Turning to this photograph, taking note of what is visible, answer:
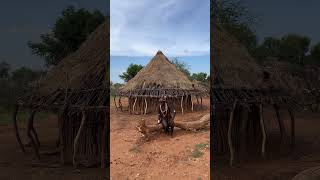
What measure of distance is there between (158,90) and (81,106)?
9387 millimetres

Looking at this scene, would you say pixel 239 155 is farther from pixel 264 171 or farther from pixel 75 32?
pixel 75 32

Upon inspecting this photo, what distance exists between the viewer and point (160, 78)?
57.8 ft

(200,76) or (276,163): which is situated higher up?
(200,76)

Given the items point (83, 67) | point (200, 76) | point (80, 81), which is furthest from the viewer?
point (200, 76)

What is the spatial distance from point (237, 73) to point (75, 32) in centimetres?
1102

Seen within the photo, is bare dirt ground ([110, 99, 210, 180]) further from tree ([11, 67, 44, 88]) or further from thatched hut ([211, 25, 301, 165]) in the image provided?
tree ([11, 67, 44, 88])

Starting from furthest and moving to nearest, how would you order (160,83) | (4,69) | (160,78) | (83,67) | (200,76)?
(200,76) → (4,69) → (160,78) → (160,83) → (83,67)

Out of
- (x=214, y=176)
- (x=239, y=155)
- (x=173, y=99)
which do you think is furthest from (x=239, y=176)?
(x=173, y=99)

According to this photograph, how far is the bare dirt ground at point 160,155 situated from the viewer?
7.86 meters

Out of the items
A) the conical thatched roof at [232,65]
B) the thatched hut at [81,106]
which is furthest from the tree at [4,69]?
the conical thatched roof at [232,65]

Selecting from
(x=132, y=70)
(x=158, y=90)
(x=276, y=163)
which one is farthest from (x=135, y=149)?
(x=132, y=70)

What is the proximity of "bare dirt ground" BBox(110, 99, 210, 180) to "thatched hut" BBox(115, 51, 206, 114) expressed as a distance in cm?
372

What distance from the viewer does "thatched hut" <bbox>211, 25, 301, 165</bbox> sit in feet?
27.7

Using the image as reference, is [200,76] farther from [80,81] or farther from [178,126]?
[80,81]
